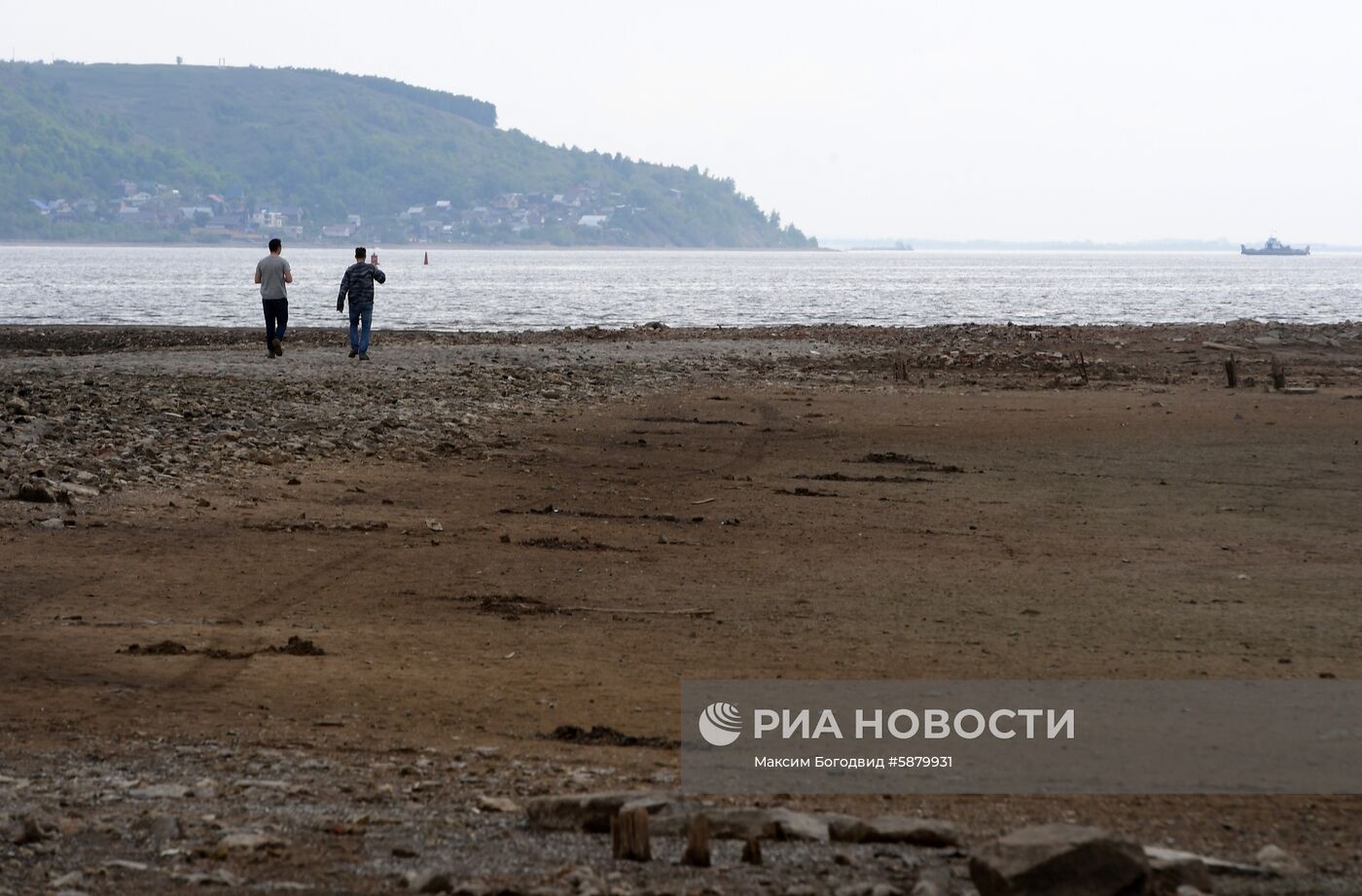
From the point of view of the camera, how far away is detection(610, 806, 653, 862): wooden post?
4.67m

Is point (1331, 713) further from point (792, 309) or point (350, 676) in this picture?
point (792, 309)

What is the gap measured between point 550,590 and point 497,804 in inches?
155

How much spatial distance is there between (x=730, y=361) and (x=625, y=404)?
22.7 feet

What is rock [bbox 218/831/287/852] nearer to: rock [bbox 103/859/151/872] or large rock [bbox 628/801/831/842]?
rock [bbox 103/859/151/872]

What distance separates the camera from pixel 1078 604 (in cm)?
873

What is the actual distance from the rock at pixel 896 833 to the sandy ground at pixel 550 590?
11cm

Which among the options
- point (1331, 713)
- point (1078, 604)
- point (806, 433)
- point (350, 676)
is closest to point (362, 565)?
point (350, 676)

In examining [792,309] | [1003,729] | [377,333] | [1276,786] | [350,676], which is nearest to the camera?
[1276,786]

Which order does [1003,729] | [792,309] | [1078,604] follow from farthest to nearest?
[792,309] → [1078,604] → [1003,729]

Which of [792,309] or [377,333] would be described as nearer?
[377,333]

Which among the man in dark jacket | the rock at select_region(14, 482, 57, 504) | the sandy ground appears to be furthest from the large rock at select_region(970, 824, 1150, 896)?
the man in dark jacket

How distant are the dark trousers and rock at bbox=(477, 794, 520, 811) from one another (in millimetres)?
17254

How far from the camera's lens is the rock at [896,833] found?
4.82 m

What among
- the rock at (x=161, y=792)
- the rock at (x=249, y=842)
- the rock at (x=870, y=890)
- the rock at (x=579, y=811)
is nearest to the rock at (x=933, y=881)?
the rock at (x=870, y=890)
